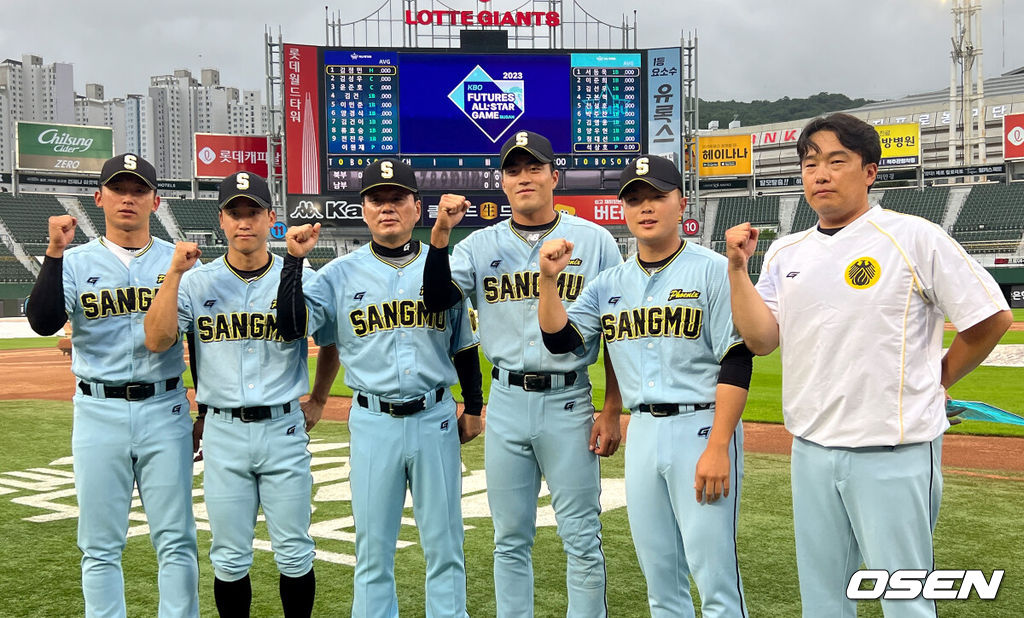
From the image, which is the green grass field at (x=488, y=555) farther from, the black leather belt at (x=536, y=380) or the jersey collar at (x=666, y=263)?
the jersey collar at (x=666, y=263)

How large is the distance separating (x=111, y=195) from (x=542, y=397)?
225 centimetres

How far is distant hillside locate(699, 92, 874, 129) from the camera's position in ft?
338

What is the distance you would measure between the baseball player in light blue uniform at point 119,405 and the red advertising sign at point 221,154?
124 feet

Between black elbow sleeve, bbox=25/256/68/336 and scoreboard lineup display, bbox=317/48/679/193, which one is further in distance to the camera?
scoreboard lineup display, bbox=317/48/679/193

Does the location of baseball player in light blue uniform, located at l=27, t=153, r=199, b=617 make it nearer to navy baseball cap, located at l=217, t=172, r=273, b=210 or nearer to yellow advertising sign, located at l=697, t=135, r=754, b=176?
navy baseball cap, located at l=217, t=172, r=273, b=210

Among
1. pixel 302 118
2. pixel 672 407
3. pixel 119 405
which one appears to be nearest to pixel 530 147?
pixel 672 407

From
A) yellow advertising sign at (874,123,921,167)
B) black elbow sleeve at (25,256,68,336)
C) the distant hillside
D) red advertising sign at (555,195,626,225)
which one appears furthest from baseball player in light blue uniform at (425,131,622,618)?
the distant hillside

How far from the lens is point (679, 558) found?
11.1 feet

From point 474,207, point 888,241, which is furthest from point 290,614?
point 474,207

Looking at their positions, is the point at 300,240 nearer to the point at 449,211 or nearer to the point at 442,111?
the point at 449,211

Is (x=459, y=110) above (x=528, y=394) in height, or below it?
above

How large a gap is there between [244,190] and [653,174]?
1.89 meters

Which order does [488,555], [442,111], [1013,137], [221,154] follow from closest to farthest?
[488,555] < [442,111] < [221,154] < [1013,137]

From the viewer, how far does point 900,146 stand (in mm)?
48688
